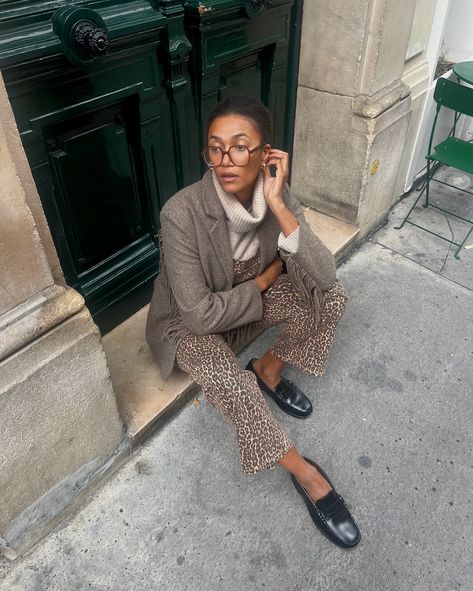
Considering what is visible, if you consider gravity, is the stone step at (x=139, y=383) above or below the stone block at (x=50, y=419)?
below

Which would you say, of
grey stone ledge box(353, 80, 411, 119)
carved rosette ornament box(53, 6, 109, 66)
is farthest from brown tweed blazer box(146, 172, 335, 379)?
grey stone ledge box(353, 80, 411, 119)

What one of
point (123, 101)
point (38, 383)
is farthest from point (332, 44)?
point (38, 383)

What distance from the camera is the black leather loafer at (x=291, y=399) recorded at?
8.94ft

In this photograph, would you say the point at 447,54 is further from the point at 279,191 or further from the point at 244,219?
the point at 244,219

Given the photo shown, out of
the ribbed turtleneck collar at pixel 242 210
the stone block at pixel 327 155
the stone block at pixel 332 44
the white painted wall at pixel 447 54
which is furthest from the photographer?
the white painted wall at pixel 447 54

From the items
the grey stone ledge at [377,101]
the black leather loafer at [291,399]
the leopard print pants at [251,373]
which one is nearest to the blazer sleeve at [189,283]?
the leopard print pants at [251,373]

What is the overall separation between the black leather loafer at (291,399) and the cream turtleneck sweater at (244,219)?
0.83 meters

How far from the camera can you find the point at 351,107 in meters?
3.40

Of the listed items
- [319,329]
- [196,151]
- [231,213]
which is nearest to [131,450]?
[319,329]

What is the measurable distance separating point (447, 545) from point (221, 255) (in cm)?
161

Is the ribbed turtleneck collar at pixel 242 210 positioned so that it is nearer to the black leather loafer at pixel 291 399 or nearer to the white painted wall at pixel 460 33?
the black leather loafer at pixel 291 399

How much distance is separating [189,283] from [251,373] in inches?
19.1

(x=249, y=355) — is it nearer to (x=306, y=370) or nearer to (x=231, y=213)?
(x=306, y=370)

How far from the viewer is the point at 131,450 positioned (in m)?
2.53
